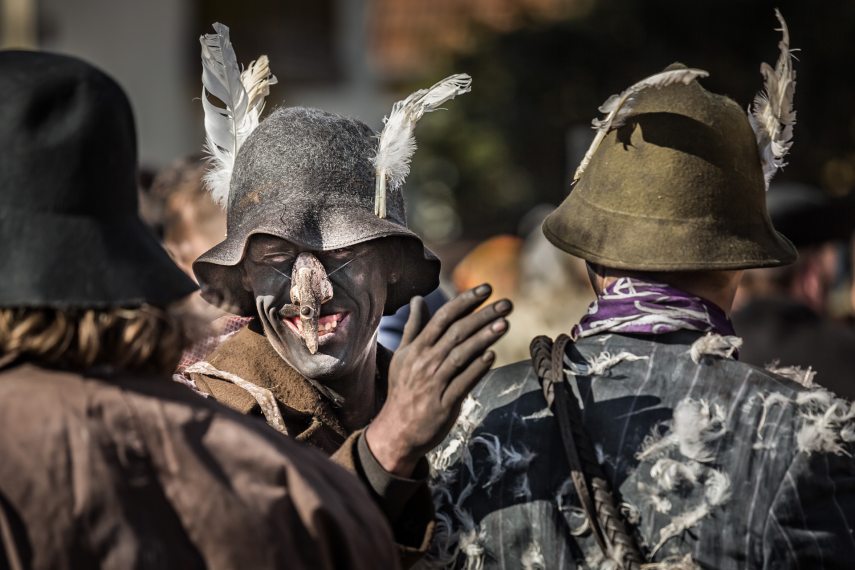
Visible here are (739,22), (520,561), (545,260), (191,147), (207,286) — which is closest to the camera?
(520,561)

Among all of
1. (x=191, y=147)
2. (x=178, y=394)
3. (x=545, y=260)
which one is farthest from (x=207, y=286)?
(x=191, y=147)

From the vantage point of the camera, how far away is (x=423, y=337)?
2443 millimetres

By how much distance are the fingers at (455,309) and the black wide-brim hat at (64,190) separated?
1.92 feet

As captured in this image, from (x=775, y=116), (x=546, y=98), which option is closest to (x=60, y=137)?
(x=775, y=116)

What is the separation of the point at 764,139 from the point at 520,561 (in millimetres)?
1083

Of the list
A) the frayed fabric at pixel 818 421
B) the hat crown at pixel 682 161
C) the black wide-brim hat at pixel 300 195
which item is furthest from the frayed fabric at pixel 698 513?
the black wide-brim hat at pixel 300 195

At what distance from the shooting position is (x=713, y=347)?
2654 mm

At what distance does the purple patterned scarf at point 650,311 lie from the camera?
106 inches

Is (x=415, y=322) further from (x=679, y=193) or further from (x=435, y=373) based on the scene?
(x=679, y=193)

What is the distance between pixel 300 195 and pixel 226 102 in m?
0.41

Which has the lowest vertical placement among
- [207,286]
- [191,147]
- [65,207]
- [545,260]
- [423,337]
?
[191,147]

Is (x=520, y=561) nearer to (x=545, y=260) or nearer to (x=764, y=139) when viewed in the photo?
(x=764, y=139)

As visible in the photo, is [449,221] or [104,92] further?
[449,221]

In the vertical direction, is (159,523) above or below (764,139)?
below
